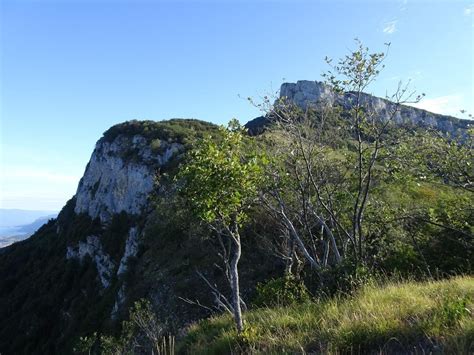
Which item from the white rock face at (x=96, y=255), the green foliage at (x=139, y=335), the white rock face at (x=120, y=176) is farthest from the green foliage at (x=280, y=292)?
the white rock face at (x=120, y=176)

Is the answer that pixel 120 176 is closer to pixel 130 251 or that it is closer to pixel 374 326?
pixel 130 251

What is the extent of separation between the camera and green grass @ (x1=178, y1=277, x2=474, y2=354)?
4234 mm

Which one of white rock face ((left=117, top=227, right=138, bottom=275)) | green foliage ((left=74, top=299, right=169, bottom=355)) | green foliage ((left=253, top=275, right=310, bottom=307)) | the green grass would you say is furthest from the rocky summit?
the green grass

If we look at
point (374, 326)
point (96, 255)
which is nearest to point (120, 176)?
point (96, 255)

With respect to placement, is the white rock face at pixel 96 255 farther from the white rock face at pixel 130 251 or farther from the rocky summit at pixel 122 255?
the white rock face at pixel 130 251

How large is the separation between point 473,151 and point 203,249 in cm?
1910

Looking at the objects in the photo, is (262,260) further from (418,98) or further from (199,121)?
(199,121)

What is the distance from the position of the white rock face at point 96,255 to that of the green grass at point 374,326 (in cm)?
4838

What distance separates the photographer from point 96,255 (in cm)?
6125

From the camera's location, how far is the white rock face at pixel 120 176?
62.0m

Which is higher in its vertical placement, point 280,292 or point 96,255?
point 280,292

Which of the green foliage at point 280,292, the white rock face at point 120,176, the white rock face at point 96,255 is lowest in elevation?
the white rock face at point 96,255

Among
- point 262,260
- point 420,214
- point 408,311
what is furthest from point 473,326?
point 262,260

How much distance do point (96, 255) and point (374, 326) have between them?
206ft
